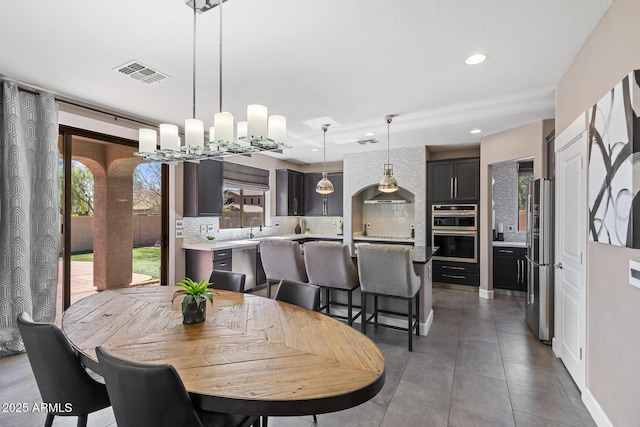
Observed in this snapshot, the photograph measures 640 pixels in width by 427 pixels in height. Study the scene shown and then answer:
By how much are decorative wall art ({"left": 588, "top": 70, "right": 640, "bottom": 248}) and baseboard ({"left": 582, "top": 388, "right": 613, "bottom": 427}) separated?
43.7 inches

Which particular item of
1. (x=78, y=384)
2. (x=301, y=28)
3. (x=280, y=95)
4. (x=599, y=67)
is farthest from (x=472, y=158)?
(x=78, y=384)

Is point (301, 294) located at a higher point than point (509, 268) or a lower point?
higher

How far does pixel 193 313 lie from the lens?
70.6 inches

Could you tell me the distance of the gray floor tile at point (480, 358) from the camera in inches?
104

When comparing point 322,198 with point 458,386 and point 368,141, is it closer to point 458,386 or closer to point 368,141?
point 368,141

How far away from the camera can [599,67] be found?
2.03m

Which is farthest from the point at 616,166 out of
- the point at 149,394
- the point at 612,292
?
the point at 149,394

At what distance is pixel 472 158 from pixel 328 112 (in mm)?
3067

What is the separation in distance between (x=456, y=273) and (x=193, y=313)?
4929 mm

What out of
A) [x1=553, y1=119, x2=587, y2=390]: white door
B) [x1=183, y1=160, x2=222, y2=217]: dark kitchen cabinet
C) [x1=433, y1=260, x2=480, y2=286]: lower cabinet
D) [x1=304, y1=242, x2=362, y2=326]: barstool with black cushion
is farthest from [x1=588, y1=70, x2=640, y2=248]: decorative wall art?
[x1=183, y1=160, x2=222, y2=217]: dark kitchen cabinet

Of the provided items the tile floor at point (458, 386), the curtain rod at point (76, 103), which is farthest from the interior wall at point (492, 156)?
the curtain rod at point (76, 103)

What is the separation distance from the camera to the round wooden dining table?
1.07m

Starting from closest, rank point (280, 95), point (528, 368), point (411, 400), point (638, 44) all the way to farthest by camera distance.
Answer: point (638, 44)
point (411, 400)
point (528, 368)
point (280, 95)

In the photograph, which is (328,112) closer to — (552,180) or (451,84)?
(451,84)
